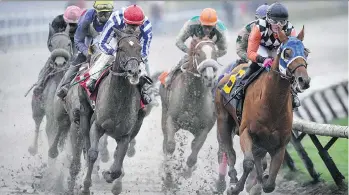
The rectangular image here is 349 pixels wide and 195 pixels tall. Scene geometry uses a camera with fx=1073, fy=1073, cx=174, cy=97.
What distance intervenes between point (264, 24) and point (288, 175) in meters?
3.36

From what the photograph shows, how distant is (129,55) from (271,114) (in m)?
1.71

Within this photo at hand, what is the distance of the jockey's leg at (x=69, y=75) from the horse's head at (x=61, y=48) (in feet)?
4.06

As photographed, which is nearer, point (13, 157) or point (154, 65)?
point (13, 157)

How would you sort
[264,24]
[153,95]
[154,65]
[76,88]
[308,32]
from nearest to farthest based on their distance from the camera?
[264,24]
[76,88]
[153,95]
[154,65]
[308,32]

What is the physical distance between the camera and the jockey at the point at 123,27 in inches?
490

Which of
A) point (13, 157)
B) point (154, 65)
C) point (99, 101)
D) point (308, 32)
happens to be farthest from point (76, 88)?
point (308, 32)

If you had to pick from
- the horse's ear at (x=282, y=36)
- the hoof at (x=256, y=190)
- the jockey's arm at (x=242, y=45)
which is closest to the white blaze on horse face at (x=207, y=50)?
the jockey's arm at (x=242, y=45)

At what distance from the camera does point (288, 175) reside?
49.7ft

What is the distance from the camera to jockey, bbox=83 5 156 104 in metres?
12.4

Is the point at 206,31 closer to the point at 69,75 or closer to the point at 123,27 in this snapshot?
the point at 69,75

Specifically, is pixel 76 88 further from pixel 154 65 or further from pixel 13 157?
pixel 154 65

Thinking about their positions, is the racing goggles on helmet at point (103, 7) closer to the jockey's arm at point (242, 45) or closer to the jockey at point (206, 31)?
the jockey at point (206, 31)

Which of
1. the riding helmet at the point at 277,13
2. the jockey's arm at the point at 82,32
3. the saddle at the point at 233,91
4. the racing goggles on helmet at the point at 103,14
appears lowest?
the saddle at the point at 233,91

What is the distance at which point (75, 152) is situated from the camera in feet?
45.6
